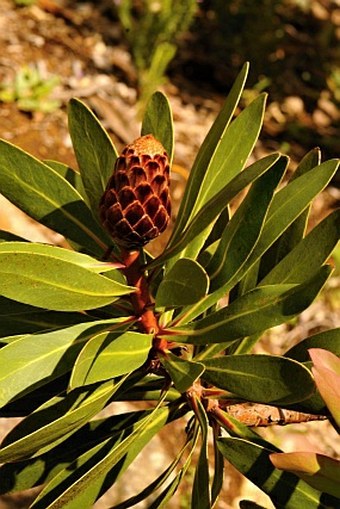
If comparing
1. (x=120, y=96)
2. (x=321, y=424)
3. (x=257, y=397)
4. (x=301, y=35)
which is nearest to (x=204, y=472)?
(x=257, y=397)

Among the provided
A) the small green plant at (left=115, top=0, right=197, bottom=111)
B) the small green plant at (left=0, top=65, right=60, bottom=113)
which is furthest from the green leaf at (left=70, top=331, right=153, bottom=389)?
the small green plant at (left=115, top=0, right=197, bottom=111)

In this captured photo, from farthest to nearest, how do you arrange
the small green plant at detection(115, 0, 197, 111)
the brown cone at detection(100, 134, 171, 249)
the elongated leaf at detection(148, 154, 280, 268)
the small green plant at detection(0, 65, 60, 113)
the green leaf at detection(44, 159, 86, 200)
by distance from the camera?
the small green plant at detection(115, 0, 197, 111), the small green plant at detection(0, 65, 60, 113), the green leaf at detection(44, 159, 86, 200), the brown cone at detection(100, 134, 171, 249), the elongated leaf at detection(148, 154, 280, 268)

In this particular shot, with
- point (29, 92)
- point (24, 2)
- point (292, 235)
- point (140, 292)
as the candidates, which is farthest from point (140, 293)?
point (24, 2)

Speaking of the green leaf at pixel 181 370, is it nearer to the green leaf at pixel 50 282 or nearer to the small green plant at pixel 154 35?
the green leaf at pixel 50 282

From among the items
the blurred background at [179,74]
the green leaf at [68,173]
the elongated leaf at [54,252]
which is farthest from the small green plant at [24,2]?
the elongated leaf at [54,252]

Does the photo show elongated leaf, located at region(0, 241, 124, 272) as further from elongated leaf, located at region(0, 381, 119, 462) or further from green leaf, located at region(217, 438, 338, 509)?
green leaf, located at region(217, 438, 338, 509)

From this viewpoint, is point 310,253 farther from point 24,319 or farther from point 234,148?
point 24,319
